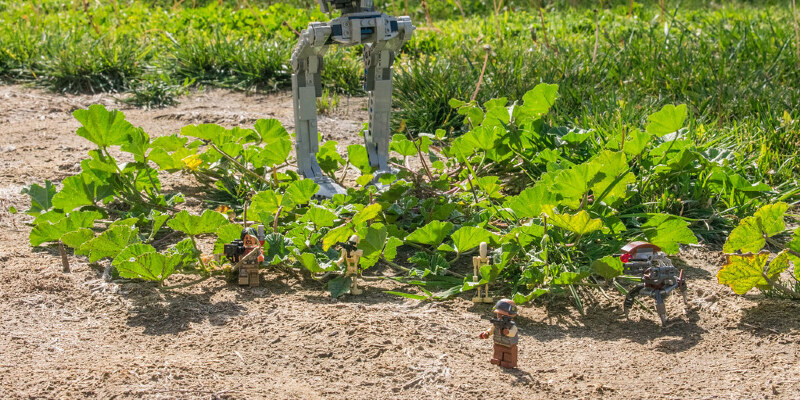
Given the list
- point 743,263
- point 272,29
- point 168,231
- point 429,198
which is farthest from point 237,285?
point 272,29

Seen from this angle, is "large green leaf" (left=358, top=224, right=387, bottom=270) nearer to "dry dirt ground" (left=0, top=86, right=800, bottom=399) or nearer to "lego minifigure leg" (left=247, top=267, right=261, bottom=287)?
"dry dirt ground" (left=0, top=86, right=800, bottom=399)

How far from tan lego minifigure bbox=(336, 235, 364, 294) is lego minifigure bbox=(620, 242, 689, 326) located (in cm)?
77

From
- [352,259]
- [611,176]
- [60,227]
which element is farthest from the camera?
[60,227]

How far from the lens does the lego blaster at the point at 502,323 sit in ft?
6.56

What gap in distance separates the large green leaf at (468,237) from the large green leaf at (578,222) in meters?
0.22

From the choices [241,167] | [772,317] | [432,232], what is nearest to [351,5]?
[241,167]

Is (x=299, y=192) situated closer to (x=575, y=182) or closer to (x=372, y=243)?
(x=372, y=243)

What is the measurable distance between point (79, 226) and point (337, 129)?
194cm

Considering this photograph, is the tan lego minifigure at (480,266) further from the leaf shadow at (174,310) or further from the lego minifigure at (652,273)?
the leaf shadow at (174,310)

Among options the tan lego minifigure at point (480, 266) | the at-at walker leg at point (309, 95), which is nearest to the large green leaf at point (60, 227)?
the at-at walker leg at point (309, 95)

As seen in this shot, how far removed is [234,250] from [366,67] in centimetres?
119

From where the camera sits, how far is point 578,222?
2.41 metres

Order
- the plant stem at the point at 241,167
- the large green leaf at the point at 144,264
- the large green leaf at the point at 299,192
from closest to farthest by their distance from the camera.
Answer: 1. the large green leaf at the point at 144,264
2. the large green leaf at the point at 299,192
3. the plant stem at the point at 241,167

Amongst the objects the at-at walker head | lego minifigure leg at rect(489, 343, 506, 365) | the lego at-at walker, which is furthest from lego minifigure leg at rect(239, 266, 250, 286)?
the at-at walker head
